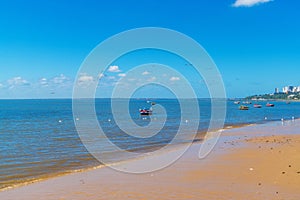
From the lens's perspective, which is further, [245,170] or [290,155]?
[290,155]

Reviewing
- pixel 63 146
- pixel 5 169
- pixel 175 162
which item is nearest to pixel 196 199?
pixel 175 162

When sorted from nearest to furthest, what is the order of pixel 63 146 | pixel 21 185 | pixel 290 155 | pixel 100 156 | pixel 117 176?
pixel 21 185
pixel 117 176
pixel 290 155
pixel 100 156
pixel 63 146

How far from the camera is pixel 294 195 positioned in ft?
35.1

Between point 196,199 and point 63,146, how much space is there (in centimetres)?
1871

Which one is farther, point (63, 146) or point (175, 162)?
point (63, 146)

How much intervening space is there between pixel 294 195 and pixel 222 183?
2781mm

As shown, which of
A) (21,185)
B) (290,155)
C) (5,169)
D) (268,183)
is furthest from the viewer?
(290,155)

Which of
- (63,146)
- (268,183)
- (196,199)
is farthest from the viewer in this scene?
(63,146)

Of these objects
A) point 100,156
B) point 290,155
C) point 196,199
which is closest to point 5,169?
point 100,156

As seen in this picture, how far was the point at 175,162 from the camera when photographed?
59.1ft

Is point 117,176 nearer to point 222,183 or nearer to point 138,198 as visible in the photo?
point 138,198

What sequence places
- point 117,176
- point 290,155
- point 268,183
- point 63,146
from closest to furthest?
point 268,183
point 117,176
point 290,155
point 63,146

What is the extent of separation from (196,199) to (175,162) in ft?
24.2

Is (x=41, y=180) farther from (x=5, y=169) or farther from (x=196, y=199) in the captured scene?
(x=196, y=199)
